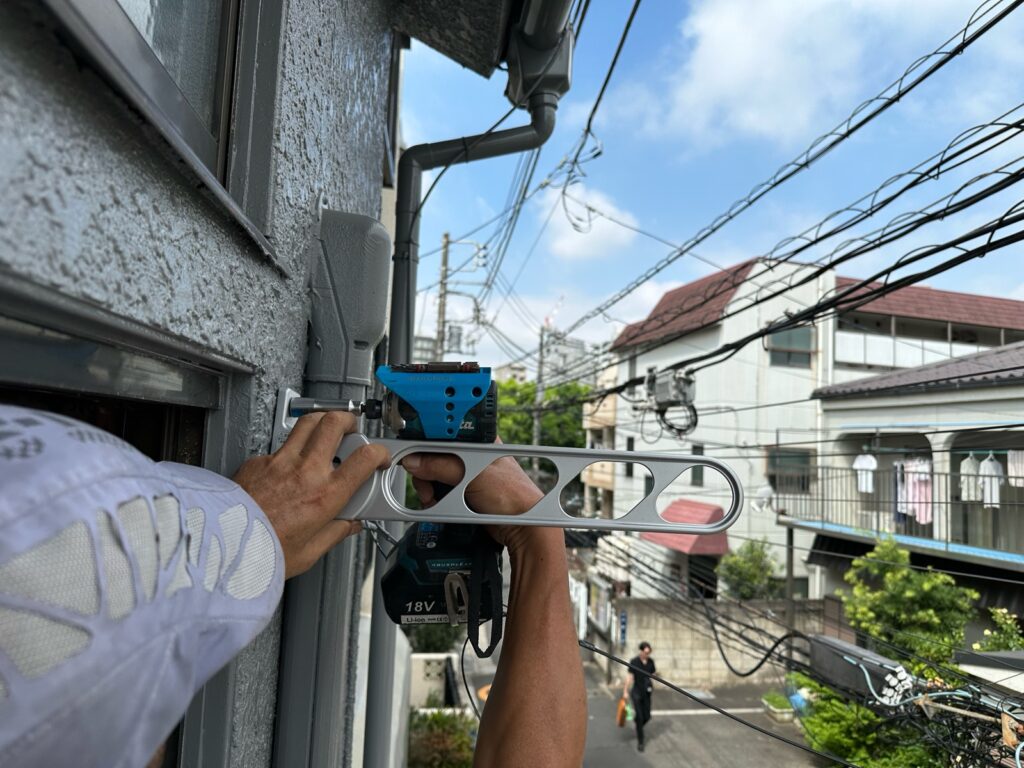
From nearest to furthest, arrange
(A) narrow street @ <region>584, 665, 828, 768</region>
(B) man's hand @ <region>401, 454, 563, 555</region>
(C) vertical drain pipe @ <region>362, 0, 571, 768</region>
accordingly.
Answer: (B) man's hand @ <region>401, 454, 563, 555</region> < (C) vertical drain pipe @ <region>362, 0, 571, 768</region> < (A) narrow street @ <region>584, 665, 828, 768</region>

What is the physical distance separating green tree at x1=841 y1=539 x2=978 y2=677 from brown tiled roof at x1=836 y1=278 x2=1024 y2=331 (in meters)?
2.53

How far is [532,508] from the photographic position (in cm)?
103

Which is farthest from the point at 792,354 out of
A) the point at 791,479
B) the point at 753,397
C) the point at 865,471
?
the point at 865,471

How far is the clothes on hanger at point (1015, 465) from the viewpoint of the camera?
4.14 meters

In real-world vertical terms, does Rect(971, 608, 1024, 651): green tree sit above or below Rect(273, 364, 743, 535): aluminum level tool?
below

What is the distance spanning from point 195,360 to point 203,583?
1.50 feet

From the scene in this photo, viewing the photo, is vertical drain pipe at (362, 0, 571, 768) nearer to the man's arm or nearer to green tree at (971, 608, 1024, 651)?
the man's arm

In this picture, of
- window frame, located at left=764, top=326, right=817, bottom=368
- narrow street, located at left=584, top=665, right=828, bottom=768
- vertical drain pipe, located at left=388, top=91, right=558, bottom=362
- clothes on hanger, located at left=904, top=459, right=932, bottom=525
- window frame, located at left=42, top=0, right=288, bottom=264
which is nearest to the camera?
window frame, located at left=42, top=0, right=288, bottom=264

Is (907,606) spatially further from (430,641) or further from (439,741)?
(430,641)

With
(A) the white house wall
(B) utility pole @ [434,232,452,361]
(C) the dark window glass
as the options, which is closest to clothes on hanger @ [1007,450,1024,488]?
(C) the dark window glass

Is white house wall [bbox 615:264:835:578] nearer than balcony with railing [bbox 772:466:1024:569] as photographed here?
No

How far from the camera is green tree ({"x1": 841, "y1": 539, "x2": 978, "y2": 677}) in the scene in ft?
18.3

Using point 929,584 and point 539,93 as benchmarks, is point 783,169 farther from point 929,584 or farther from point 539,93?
point 929,584

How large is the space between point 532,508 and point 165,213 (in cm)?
71
